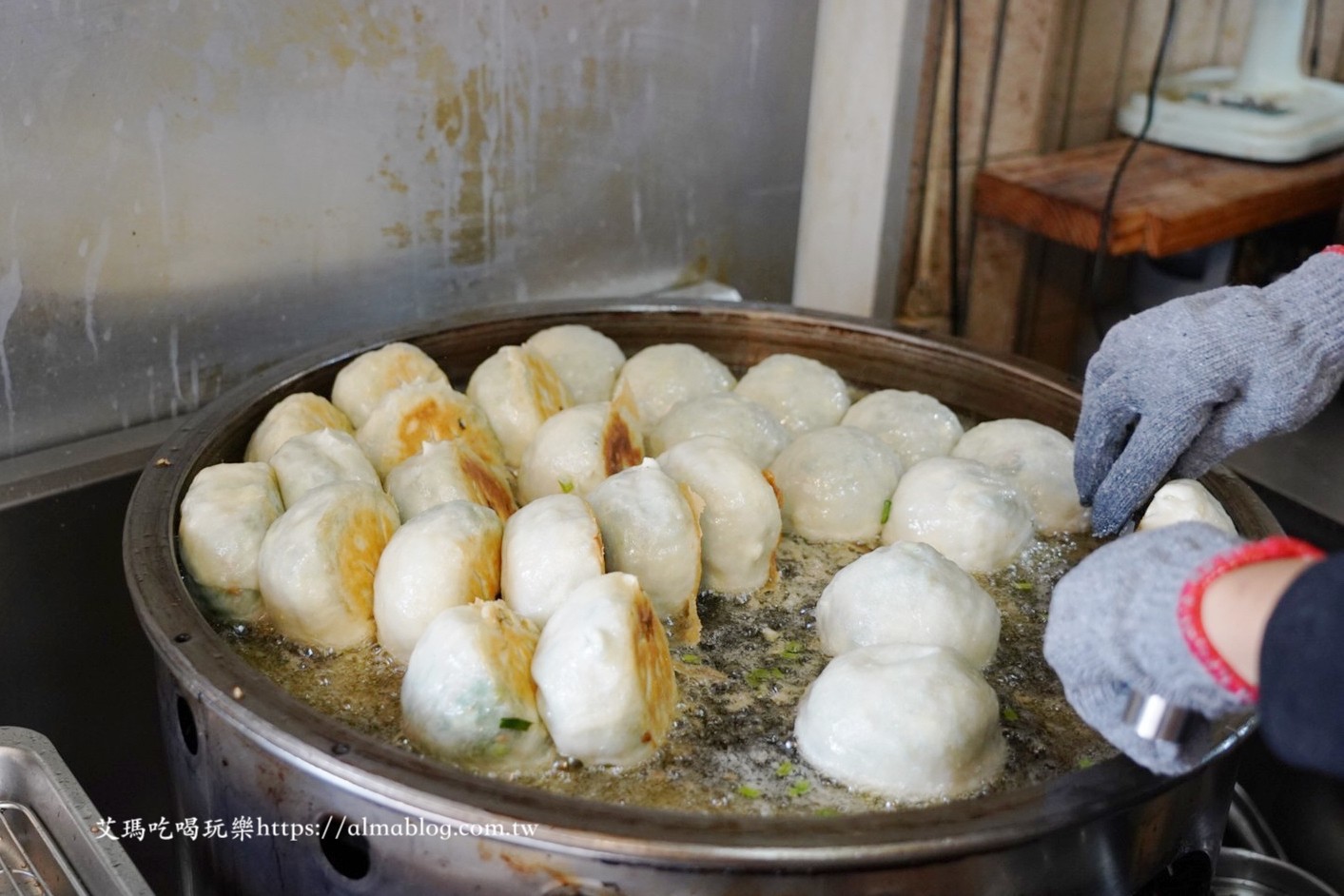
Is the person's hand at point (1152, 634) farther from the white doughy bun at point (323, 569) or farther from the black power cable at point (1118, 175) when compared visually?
the black power cable at point (1118, 175)

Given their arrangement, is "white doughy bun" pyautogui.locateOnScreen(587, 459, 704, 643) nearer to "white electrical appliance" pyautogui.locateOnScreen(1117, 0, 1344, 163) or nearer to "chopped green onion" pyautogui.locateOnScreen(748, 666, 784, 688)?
"chopped green onion" pyautogui.locateOnScreen(748, 666, 784, 688)

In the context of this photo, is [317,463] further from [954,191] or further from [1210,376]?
[954,191]

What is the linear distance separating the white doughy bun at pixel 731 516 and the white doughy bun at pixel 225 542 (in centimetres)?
53

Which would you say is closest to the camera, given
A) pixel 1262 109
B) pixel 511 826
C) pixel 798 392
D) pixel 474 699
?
pixel 511 826

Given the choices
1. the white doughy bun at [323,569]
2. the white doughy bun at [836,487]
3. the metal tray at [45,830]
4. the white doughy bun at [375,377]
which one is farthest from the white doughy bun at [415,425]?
the metal tray at [45,830]

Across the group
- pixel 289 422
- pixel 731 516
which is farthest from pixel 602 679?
pixel 289 422

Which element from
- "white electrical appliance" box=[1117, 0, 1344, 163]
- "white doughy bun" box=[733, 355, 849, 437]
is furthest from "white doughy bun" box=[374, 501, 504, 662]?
"white electrical appliance" box=[1117, 0, 1344, 163]

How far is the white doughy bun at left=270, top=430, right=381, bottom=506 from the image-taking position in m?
1.57

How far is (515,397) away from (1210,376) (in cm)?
96

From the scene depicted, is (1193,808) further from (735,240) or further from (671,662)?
(735,240)

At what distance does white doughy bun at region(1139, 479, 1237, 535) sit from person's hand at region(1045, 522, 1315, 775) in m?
0.51

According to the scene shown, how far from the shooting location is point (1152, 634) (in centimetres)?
95

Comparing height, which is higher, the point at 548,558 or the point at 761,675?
the point at 548,558

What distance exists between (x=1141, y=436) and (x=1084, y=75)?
176cm
